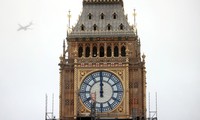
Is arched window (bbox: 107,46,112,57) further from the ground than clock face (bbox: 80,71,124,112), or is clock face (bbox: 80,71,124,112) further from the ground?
arched window (bbox: 107,46,112,57)

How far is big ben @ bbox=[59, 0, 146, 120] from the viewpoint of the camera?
69.3 metres

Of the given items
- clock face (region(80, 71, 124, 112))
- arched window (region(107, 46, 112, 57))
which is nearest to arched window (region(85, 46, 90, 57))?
arched window (region(107, 46, 112, 57))

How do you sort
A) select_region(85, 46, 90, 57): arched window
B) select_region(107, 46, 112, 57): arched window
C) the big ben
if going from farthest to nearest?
select_region(85, 46, 90, 57): arched window, select_region(107, 46, 112, 57): arched window, the big ben

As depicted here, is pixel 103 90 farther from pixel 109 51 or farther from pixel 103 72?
pixel 109 51

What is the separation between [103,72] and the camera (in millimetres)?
70062

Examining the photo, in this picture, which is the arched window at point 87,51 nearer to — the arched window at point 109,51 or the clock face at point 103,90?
the arched window at point 109,51

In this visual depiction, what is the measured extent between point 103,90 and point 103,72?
1.28m

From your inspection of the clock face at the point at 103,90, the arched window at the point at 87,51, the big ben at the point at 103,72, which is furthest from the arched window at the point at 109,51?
the clock face at the point at 103,90

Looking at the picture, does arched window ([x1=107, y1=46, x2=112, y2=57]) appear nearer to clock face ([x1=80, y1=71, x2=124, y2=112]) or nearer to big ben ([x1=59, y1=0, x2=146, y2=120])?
big ben ([x1=59, y1=0, x2=146, y2=120])

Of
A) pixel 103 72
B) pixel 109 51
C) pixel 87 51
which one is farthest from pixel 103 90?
pixel 87 51

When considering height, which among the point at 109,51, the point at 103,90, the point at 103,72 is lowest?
the point at 103,90

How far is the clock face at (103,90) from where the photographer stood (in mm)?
69375

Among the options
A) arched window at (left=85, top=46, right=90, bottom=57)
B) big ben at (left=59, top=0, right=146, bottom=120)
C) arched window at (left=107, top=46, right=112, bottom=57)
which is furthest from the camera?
arched window at (left=85, top=46, right=90, bottom=57)

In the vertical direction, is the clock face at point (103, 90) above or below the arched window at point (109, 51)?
below
